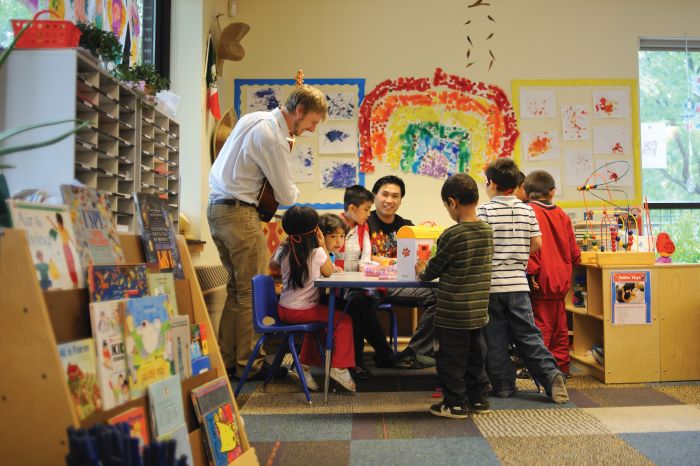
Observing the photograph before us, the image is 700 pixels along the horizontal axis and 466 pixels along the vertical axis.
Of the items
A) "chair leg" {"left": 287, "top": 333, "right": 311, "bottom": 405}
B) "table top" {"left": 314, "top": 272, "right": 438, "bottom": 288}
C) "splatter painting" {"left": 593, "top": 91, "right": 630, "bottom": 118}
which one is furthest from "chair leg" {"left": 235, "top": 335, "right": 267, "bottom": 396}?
"splatter painting" {"left": 593, "top": 91, "right": 630, "bottom": 118}

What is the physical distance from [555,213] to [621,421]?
1.23 m

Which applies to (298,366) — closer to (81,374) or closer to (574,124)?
(81,374)

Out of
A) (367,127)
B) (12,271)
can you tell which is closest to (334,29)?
(367,127)

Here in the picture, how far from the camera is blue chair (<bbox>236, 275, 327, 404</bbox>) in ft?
9.55

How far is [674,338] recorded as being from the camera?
130 inches

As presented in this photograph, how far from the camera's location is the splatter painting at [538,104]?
514cm

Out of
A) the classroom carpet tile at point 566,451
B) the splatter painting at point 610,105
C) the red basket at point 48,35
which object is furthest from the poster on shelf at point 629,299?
the red basket at point 48,35

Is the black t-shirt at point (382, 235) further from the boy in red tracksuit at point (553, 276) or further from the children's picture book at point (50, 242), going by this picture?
the children's picture book at point (50, 242)

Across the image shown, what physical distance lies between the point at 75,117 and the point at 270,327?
123 cm

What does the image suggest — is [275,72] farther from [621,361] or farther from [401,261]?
[621,361]

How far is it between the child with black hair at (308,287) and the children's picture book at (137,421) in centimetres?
164

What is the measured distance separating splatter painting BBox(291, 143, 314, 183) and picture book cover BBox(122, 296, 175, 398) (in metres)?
3.56

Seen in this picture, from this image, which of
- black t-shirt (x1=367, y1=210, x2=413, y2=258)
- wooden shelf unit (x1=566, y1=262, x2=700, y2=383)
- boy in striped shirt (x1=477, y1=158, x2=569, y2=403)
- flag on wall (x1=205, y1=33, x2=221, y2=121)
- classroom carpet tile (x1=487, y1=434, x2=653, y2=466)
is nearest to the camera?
classroom carpet tile (x1=487, y1=434, x2=653, y2=466)

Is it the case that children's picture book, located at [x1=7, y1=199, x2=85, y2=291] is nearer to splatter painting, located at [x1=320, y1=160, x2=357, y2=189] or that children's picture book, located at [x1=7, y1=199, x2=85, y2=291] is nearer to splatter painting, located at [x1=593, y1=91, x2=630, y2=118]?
splatter painting, located at [x1=320, y1=160, x2=357, y2=189]
